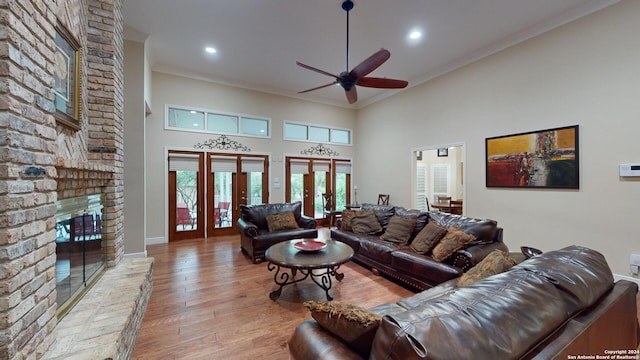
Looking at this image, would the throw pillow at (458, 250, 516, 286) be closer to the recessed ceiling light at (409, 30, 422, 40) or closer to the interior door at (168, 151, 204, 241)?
the recessed ceiling light at (409, 30, 422, 40)

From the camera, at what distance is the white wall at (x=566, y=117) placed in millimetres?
3135

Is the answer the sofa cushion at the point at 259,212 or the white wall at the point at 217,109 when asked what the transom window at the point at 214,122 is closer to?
the white wall at the point at 217,109

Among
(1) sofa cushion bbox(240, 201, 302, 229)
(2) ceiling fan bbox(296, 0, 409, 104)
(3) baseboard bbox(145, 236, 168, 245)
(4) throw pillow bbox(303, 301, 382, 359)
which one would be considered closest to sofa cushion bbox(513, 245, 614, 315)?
(4) throw pillow bbox(303, 301, 382, 359)

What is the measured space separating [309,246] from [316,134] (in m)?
4.83

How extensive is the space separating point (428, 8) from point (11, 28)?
13.7 feet

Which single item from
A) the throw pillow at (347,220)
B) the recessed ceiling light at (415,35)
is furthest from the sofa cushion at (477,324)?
the recessed ceiling light at (415,35)

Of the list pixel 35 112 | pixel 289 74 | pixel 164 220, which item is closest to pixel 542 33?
pixel 289 74

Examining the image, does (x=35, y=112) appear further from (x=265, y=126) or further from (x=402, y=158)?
(x=402, y=158)

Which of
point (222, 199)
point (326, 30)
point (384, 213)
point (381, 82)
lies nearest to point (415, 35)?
point (381, 82)

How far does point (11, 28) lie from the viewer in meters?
1.27

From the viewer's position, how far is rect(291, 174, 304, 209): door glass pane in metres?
7.08

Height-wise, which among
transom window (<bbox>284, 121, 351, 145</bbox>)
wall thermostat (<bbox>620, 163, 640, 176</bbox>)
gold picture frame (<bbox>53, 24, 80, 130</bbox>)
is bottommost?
wall thermostat (<bbox>620, 163, 640, 176</bbox>)

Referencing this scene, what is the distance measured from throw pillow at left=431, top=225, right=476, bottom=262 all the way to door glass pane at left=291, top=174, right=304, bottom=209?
4.65 meters

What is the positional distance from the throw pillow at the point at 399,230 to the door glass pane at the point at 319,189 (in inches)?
146
